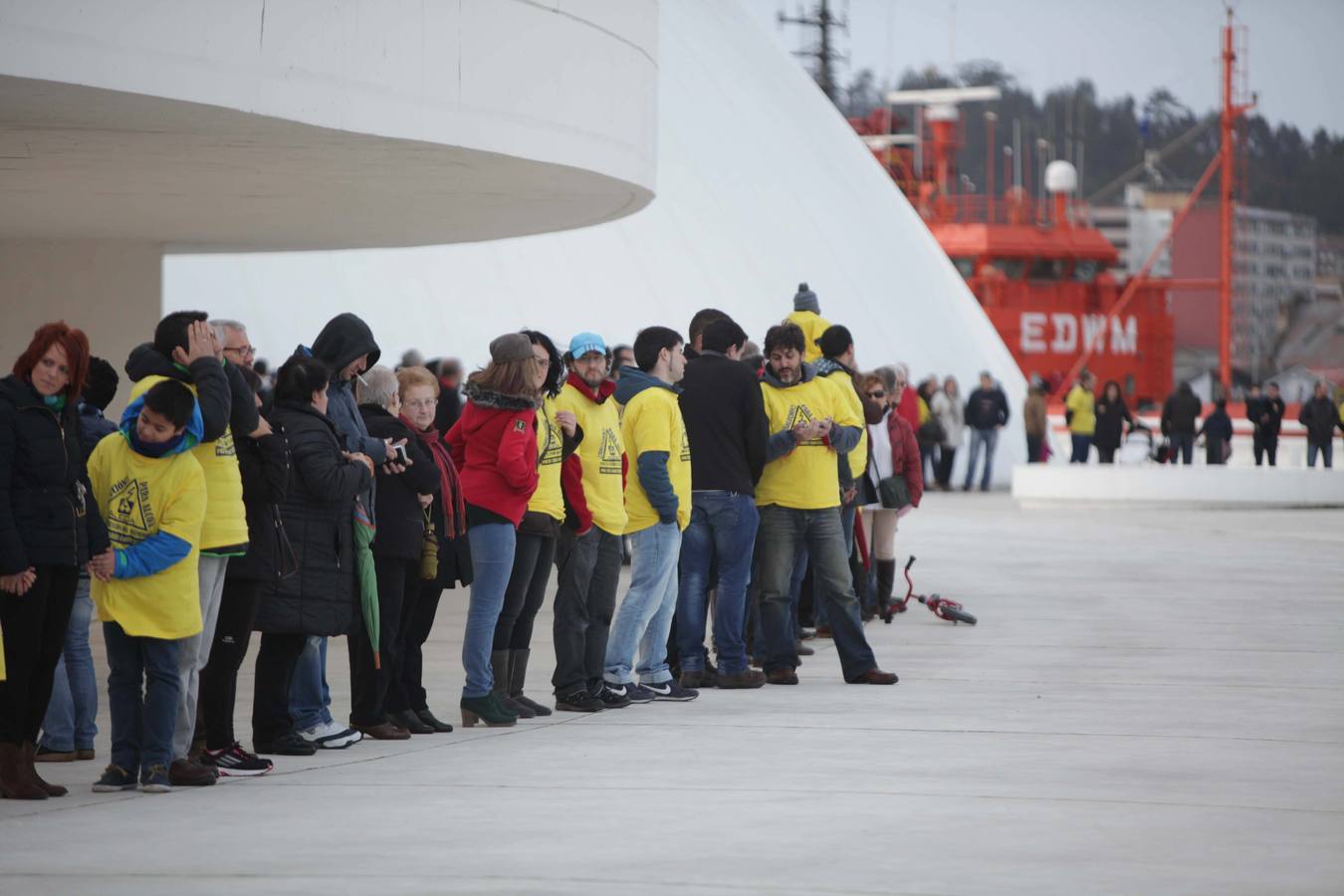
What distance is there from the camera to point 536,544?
8.00 m

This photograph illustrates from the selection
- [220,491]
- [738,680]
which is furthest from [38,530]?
[738,680]

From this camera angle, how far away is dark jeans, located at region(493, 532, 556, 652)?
8.00m

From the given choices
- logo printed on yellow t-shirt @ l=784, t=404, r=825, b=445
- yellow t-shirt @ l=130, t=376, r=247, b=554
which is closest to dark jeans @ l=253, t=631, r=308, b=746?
yellow t-shirt @ l=130, t=376, r=247, b=554

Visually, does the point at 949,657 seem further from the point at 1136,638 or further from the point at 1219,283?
the point at 1219,283

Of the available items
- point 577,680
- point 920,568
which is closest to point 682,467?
point 577,680

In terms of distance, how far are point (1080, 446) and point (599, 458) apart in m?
20.6

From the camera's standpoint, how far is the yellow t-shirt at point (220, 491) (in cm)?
640

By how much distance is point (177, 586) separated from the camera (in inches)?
247

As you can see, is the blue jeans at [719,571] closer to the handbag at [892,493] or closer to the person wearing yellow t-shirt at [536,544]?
the person wearing yellow t-shirt at [536,544]

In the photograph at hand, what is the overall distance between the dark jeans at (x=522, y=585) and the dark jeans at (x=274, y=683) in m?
1.07

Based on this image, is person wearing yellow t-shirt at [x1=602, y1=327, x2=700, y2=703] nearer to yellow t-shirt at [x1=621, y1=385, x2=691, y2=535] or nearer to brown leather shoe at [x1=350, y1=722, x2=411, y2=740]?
yellow t-shirt at [x1=621, y1=385, x2=691, y2=535]

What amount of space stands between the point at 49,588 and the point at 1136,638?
6861mm

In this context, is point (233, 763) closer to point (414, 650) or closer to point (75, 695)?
point (75, 695)

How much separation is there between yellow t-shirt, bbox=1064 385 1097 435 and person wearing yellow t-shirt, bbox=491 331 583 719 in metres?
20.2
